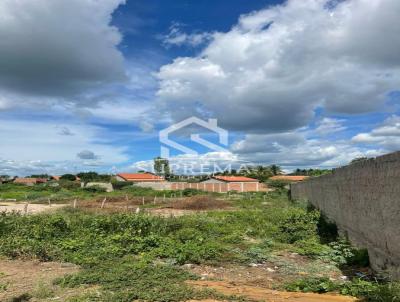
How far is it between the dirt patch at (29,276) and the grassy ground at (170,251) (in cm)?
28

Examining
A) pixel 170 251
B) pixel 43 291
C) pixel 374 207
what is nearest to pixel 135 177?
pixel 170 251

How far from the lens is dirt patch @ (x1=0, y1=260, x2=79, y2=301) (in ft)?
21.0

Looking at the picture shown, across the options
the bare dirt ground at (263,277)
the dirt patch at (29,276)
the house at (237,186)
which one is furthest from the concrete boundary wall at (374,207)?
the house at (237,186)

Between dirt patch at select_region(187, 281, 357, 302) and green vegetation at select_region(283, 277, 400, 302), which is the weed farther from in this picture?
green vegetation at select_region(283, 277, 400, 302)

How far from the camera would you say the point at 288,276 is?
7.74 m

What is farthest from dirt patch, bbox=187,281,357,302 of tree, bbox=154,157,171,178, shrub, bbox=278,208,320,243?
tree, bbox=154,157,171,178

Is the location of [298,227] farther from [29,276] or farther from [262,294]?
[29,276]

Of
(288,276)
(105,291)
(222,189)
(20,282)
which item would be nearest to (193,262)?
(288,276)

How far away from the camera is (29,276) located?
7555 millimetres

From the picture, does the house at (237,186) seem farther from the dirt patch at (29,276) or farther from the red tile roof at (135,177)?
the dirt patch at (29,276)

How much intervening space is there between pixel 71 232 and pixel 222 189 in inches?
1779

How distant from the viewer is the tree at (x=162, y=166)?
89062mm

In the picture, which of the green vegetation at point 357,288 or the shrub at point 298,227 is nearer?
the green vegetation at point 357,288

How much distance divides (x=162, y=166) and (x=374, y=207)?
82.6 meters
